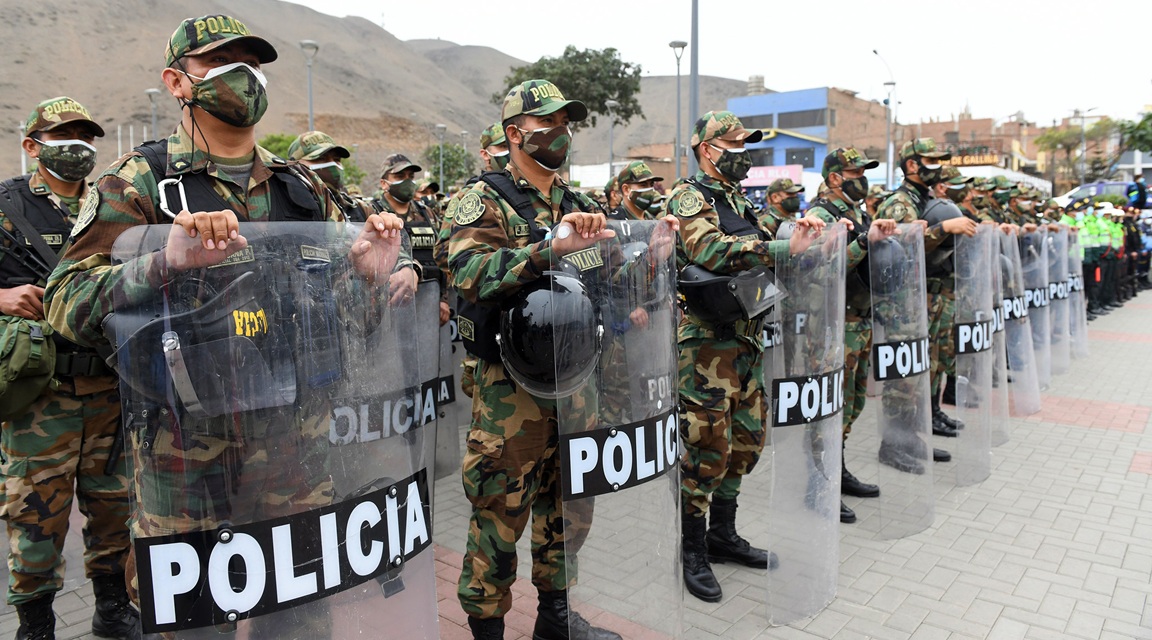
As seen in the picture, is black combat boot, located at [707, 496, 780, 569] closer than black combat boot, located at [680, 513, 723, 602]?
No

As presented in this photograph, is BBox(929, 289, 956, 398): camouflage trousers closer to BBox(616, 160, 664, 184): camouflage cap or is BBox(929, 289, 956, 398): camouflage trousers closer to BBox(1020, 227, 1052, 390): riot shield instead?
BBox(1020, 227, 1052, 390): riot shield

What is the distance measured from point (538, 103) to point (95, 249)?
1.61 metres

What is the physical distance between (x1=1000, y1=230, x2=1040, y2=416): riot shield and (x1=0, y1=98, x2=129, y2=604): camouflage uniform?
20.6 feet

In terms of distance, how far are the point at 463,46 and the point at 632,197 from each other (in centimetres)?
19798

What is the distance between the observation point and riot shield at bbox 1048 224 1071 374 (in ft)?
28.1

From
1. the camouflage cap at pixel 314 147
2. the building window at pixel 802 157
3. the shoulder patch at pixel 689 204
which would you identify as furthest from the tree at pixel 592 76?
the shoulder patch at pixel 689 204

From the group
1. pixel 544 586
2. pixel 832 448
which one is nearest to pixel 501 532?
pixel 544 586

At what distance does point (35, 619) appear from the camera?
10.0ft

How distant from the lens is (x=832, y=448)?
3.69 metres

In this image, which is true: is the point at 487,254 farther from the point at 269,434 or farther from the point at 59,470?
the point at 59,470

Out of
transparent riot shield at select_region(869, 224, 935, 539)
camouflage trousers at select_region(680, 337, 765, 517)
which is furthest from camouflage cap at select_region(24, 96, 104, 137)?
transparent riot shield at select_region(869, 224, 935, 539)

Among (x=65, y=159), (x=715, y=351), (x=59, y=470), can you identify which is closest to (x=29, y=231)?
(x=65, y=159)

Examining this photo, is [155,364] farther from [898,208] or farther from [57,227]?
[898,208]

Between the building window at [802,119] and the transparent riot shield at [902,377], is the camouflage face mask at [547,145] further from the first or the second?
the building window at [802,119]
